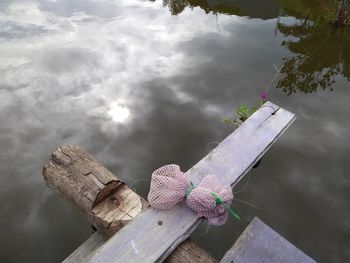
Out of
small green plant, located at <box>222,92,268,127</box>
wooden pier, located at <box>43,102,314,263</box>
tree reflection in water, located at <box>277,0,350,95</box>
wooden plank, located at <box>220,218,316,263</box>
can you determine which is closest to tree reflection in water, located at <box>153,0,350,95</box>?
tree reflection in water, located at <box>277,0,350,95</box>

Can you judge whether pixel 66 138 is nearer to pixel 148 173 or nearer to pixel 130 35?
pixel 148 173

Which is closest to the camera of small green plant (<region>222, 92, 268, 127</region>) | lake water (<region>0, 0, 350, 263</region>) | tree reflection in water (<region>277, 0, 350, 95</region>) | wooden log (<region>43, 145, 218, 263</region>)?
wooden log (<region>43, 145, 218, 263</region>)

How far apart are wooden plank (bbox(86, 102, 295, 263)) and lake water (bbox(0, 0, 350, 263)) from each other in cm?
150

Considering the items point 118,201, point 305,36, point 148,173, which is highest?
point 118,201

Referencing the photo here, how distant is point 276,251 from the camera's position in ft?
8.40

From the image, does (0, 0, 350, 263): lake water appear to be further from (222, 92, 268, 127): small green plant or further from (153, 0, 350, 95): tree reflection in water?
(222, 92, 268, 127): small green plant

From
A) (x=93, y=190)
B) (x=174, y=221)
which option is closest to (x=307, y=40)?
(x=174, y=221)

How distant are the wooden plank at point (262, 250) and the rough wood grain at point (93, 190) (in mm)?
856

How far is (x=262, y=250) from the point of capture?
2.56 metres

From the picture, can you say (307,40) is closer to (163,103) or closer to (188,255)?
(163,103)

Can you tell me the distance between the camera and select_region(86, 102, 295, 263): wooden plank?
6.97 feet

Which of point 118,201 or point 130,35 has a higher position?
point 118,201

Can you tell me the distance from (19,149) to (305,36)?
8356 mm

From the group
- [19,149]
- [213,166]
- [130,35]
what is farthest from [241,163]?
[130,35]
